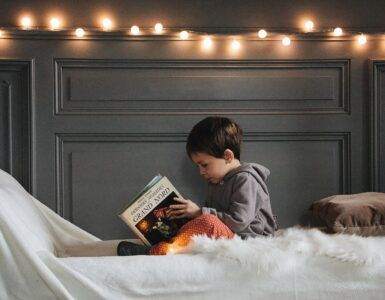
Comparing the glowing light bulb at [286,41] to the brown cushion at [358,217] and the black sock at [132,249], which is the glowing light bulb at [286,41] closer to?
the brown cushion at [358,217]

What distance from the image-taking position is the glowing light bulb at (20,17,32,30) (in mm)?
2029

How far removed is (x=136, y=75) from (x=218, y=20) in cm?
33

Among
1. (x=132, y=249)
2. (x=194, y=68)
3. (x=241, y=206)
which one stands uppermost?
(x=194, y=68)

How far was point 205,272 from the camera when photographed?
4.03ft

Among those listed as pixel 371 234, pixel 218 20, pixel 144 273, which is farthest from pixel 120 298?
pixel 218 20

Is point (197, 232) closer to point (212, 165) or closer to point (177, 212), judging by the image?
point (177, 212)

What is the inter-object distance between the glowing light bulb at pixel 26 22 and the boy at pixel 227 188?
0.75 m

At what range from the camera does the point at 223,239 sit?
131 centimetres

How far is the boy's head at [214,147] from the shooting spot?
1.63 meters

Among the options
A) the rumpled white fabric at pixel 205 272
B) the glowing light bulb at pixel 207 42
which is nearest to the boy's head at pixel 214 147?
the rumpled white fabric at pixel 205 272

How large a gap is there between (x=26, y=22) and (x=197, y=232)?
1.04 m

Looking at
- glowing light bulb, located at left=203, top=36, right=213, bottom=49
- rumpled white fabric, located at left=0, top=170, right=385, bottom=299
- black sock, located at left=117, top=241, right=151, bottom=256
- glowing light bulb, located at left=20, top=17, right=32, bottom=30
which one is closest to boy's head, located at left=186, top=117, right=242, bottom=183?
black sock, located at left=117, top=241, right=151, bottom=256

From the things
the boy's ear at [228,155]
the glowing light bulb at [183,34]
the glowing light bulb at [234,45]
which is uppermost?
the glowing light bulb at [183,34]

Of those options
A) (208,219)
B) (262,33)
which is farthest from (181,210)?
(262,33)
